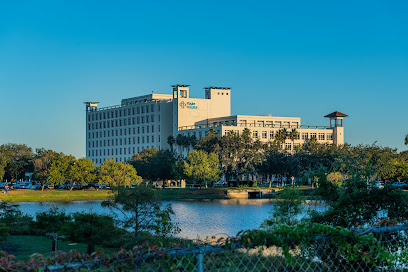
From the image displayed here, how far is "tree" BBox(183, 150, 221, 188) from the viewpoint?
103000 millimetres

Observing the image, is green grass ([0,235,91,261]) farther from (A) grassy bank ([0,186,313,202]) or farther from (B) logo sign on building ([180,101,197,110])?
(B) logo sign on building ([180,101,197,110])

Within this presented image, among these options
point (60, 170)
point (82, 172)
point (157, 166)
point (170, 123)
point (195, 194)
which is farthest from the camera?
point (170, 123)

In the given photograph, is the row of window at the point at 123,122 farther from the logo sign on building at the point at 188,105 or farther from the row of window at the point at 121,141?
the logo sign on building at the point at 188,105

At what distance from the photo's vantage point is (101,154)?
18562cm

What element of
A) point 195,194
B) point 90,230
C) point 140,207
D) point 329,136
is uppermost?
point 329,136

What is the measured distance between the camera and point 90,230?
2634 cm

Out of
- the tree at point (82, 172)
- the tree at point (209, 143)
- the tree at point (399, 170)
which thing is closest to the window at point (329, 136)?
the tree at point (399, 170)

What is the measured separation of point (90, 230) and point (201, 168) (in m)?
77.6

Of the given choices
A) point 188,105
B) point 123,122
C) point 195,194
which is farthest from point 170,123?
point 195,194

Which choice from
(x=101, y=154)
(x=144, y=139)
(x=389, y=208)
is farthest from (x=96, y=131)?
(x=389, y=208)

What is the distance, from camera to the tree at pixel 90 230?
85.5ft

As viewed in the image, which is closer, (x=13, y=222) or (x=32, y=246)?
(x=32, y=246)

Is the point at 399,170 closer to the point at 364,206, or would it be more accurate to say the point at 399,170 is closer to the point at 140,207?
the point at 140,207

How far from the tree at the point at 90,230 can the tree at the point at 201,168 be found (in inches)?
2964
